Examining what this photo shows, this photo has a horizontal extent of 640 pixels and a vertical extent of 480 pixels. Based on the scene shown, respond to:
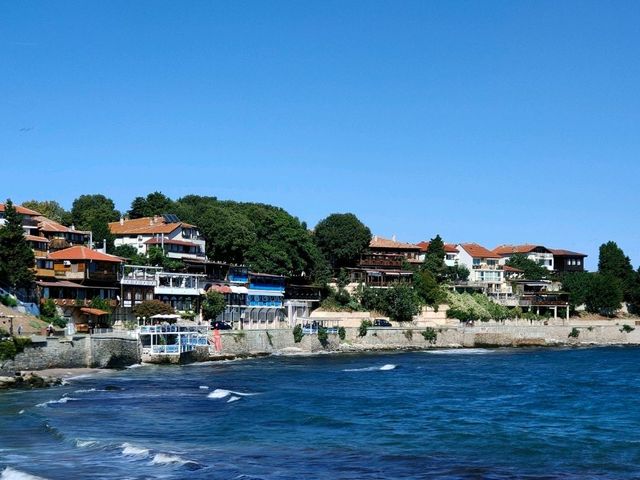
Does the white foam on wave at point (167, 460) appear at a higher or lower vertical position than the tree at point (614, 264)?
lower

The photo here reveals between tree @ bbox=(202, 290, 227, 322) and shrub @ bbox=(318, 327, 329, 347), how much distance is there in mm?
10828

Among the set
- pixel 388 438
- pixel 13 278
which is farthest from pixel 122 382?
pixel 388 438

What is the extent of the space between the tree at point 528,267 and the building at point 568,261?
927 centimetres

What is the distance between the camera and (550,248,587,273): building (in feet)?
533

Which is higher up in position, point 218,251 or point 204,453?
point 218,251

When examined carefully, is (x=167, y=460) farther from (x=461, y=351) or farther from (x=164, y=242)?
(x=461, y=351)

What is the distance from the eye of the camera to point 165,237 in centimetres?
9938

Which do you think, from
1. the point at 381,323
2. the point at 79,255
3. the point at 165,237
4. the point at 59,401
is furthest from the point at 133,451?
the point at 381,323

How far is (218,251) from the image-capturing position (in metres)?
108

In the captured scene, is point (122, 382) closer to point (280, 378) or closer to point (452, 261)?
point (280, 378)

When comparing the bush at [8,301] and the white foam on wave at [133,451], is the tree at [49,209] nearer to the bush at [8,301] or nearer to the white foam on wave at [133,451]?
the bush at [8,301]

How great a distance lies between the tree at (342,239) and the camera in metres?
125

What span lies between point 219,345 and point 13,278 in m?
18.6

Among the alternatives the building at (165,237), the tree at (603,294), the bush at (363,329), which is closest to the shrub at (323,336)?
the bush at (363,329)
